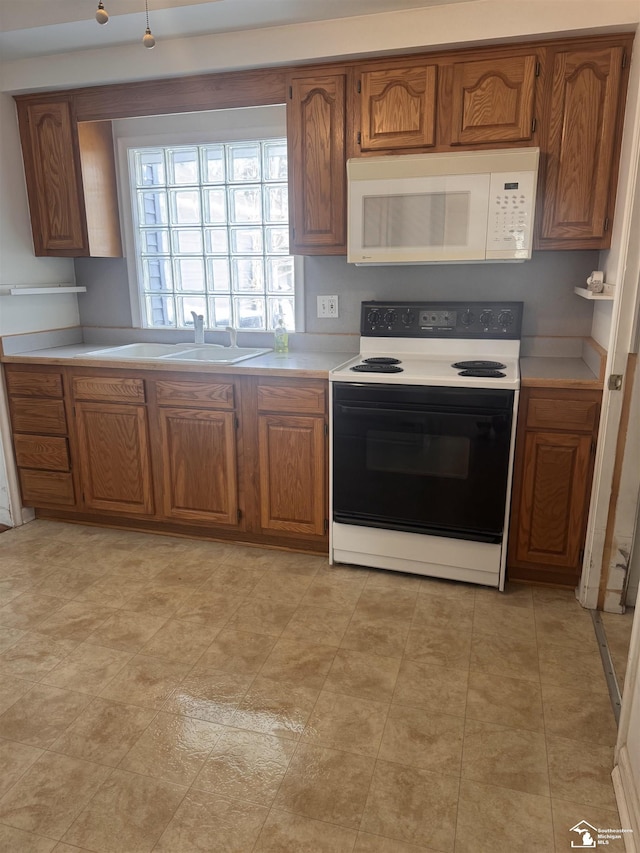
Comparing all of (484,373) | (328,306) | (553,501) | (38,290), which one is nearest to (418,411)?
(484,373)

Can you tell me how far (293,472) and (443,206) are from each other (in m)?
1.31

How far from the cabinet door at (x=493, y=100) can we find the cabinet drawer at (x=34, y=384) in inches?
87.2

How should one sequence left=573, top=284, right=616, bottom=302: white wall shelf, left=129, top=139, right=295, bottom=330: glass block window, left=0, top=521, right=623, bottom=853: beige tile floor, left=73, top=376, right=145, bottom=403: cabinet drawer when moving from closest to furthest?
left=0, top=521, right=623, bottom=853: beige tile floor
left=573, top=284, right=616, bottom=302: white wall shelf
left=73, top=376, right=145, bottom=403: cabinet drawer
left=129, top=139, right=295, bottom=330: glass block window

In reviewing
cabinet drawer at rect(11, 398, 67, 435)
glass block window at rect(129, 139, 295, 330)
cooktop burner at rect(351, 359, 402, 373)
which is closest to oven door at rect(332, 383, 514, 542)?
cooktop burner at rect(351, 359, 402, 373)

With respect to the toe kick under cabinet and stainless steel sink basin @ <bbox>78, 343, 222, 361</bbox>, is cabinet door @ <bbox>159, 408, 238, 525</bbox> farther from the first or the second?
stainless steel sink basin @ <bbox>78, 343, 222, 361</bbox>

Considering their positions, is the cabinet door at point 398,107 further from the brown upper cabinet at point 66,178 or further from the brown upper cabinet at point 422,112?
the brown upper cabinet at point 66,178

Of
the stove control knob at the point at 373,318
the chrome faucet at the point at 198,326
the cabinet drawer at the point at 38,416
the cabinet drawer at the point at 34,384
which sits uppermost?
the stove control knob at the point at 373,318

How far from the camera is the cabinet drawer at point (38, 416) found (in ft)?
10.2

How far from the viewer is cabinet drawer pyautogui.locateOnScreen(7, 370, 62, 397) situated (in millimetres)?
3062

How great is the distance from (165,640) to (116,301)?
83.0 inches

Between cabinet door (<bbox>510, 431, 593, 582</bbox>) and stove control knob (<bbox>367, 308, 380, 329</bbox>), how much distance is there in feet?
3.12

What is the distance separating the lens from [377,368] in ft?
8.50

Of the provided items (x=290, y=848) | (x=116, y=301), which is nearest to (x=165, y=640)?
(x=290, y=848)

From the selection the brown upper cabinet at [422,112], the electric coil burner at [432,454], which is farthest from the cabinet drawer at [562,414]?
the brown upper cabinet at [422,112]
